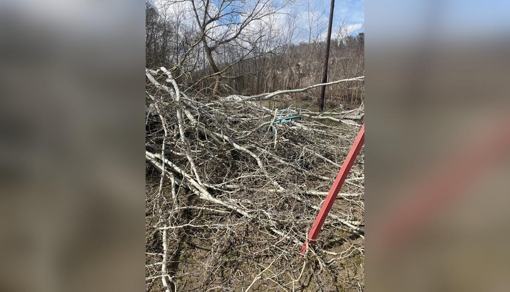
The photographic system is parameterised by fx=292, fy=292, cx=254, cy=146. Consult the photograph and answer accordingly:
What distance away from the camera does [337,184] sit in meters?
1.96

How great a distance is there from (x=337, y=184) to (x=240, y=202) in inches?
45.4

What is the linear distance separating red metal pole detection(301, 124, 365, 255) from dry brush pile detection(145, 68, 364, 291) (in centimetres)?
12

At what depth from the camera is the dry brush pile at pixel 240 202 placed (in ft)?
6.98

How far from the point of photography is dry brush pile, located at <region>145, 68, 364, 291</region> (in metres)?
2.13

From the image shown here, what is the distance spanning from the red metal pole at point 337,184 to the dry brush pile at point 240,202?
0.12m
